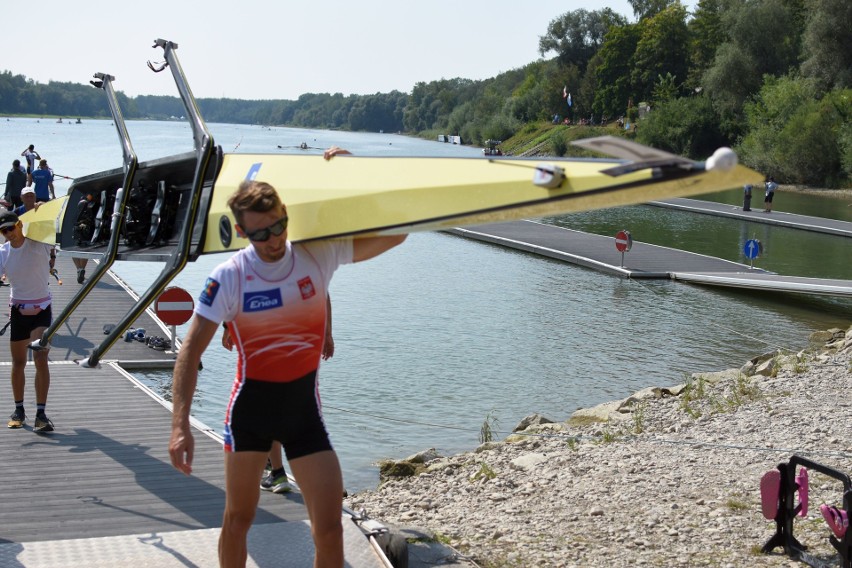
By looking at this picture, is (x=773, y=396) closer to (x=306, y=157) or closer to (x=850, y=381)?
(x=850, y=381)

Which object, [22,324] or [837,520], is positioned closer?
[837,520]

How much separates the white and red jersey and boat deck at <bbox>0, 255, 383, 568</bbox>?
85.5 inches

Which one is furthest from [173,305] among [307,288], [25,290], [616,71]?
[616,71]

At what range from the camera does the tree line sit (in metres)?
65.9

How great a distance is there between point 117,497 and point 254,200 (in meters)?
4.40

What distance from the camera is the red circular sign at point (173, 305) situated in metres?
15.1

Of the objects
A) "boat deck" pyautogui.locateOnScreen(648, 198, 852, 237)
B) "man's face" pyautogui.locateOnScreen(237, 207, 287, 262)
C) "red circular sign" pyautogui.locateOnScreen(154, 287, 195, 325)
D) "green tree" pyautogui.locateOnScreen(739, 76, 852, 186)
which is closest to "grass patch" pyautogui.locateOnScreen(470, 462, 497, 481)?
"red circular sign" pyautogui.locateOnScreen(154, 287, 195, 325)

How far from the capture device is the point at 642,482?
9.44 metres

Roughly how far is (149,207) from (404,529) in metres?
3.82

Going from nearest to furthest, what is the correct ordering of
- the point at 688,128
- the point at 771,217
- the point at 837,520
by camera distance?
the point at 837,520 → the point at 771,217 → the point at 688,128

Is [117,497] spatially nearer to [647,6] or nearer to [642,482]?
[642,482]

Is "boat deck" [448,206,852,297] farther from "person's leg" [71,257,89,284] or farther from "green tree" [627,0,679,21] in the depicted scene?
"green tree" [627,0,679,21]

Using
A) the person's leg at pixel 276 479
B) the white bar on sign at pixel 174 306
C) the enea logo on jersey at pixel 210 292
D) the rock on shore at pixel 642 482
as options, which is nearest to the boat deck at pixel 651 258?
the rock on shore at pixel 642 482

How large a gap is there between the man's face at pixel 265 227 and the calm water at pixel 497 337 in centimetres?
508
